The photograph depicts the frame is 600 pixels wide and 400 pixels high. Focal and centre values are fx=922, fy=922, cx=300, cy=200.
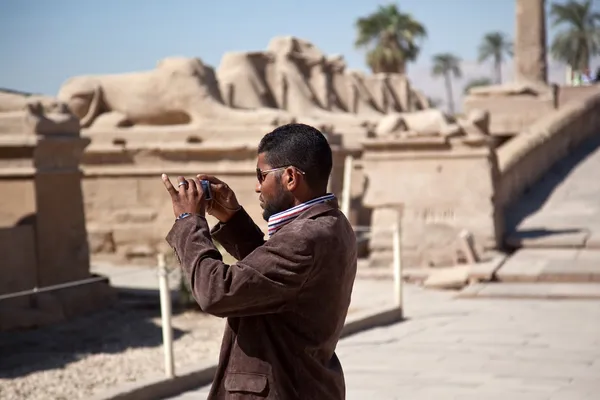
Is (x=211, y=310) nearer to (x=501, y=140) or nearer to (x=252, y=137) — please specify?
(x=252, y=137)

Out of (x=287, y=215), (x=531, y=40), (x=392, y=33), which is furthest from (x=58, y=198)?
(x=392, y=33)

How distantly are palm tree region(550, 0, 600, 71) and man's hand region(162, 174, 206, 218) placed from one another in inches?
1882

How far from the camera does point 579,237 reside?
11.1 meters

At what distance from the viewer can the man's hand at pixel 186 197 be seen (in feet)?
7.76

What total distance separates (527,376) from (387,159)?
5827 millimetres

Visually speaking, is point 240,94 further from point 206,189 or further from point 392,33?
point 392,33

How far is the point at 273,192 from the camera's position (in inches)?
94.9

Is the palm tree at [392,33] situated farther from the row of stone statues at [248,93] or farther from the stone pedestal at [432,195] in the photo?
the stone pedestal at [432,195]

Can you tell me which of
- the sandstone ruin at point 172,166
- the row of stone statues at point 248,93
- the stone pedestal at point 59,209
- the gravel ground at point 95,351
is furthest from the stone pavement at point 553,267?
the stone pedestal at point 59,209

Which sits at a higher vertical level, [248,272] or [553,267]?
[248,272]

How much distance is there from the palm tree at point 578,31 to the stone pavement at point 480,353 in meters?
42.0

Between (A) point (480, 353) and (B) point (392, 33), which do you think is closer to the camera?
(A) point (480, 353)

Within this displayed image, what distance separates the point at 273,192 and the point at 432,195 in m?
8.86

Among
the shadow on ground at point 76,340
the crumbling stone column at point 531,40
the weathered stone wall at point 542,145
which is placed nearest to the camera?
the shadow on ground at point 76,340
